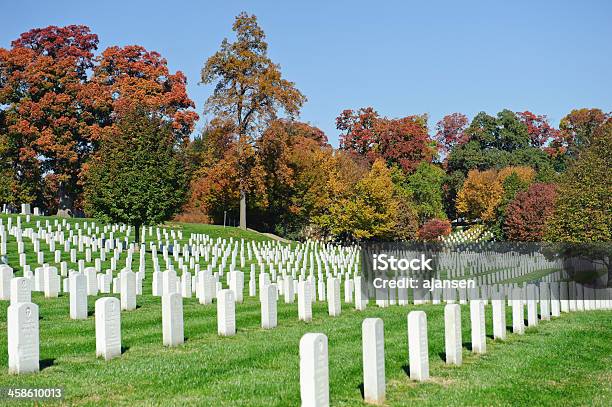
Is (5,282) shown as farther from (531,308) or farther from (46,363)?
(531,308)

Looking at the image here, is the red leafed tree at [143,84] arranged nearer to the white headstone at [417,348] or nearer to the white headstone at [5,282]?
the white headstone at [5,282]

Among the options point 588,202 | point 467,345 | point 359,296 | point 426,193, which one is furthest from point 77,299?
point 426,193

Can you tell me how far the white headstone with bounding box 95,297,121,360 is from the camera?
34.3 ft

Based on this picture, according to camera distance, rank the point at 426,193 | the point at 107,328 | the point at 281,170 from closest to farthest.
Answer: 1. the point at 107,328
2. the point at 281,170
3. the point at 426,193

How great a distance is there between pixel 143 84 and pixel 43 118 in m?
8.50

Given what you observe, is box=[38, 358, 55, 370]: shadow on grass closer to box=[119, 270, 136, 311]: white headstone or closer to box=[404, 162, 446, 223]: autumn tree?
box=[119, 270, 136, 311]: white headstone

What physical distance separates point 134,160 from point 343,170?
33059 millimetres

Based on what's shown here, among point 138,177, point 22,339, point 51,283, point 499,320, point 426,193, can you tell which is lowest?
point 499,320

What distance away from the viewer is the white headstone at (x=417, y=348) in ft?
32.0

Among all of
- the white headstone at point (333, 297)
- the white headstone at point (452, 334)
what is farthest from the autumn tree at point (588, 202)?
the white headstone at point (452, 334)

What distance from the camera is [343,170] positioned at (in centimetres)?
6831

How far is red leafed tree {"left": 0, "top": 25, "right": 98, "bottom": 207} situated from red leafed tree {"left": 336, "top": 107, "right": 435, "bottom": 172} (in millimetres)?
36088

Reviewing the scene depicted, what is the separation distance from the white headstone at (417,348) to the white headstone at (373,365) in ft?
4.04

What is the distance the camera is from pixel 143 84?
61.0 metres
